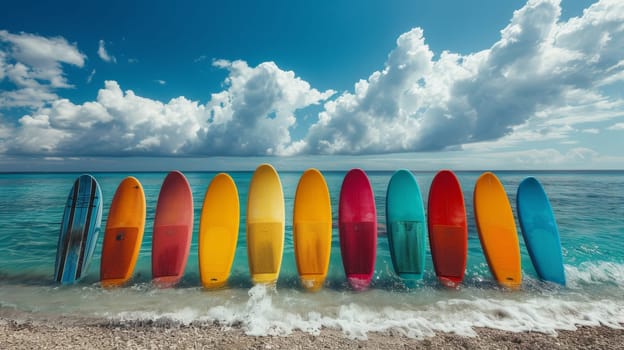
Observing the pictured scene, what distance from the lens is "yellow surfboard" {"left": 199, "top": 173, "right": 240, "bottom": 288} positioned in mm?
4484

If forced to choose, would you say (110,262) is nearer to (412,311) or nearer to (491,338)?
(412,311)

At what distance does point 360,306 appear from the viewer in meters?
3.81

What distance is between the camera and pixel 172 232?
4.75 metres

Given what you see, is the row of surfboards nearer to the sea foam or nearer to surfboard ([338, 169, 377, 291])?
surfboard ([338, 169, 377, 291])

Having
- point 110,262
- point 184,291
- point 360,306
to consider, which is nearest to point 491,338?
point 360,306

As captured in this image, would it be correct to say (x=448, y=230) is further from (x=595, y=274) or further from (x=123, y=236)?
(x=123, y=236)

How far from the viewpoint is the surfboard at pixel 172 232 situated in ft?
14.9

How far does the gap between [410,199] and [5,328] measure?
5609 mm

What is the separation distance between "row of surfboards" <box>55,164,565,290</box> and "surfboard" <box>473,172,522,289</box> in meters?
0.01

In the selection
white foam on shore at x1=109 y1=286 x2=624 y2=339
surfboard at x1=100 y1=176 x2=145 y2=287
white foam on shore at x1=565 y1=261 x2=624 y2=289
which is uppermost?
surfboard at x1=100 y1=176 x2=145 y2=287

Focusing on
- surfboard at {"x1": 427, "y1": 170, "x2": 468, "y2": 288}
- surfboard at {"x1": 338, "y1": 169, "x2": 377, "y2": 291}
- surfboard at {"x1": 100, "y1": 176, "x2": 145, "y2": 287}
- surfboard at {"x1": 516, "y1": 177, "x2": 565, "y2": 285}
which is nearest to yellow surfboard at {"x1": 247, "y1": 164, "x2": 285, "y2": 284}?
surfboard at {"x1": 338, "y1": 169, "x2": 377, "y2": 291}

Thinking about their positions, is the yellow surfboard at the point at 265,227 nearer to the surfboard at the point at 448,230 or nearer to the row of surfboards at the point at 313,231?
the row of surfboards at the point at 313,231

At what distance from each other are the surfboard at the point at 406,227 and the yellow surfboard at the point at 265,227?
6.15ft

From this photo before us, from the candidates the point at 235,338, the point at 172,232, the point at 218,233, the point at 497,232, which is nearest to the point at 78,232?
the point at 172,232
